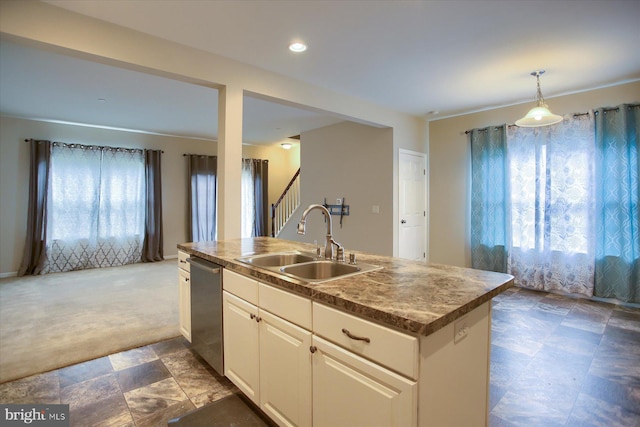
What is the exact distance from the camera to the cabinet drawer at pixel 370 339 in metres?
1.05

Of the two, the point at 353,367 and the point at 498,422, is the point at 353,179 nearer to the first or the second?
the point at 498,422

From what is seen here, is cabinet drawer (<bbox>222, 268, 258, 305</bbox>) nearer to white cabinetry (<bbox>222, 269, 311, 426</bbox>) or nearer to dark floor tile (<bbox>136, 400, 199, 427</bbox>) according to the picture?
white cabinetry (<bbox>222, 269, 311, 426</bbox>)

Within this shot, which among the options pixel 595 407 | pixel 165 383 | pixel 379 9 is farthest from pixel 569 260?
pixel 165 383

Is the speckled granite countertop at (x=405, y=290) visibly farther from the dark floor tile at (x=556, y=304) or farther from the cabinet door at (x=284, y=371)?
the dark floor tile at (x=556, y=304)

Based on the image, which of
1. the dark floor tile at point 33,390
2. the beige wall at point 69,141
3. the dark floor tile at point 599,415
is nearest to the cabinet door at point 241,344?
the dark floor tile at point 33,390

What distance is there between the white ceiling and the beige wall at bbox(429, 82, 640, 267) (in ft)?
1.88

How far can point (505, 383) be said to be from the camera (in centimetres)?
223

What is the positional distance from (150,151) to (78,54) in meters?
4.33

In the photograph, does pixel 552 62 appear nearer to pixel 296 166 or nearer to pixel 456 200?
pixel 456 200

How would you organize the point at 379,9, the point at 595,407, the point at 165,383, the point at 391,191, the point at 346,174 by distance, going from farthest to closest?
the point at 346,174 → the point at 391,191 → the point at 379,9 → the point at 165,383 → the point at 595,407

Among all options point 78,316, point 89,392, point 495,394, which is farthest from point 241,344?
point 78,316

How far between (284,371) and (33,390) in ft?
6.18

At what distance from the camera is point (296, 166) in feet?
28.4

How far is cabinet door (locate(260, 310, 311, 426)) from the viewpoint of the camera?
1.45 m
